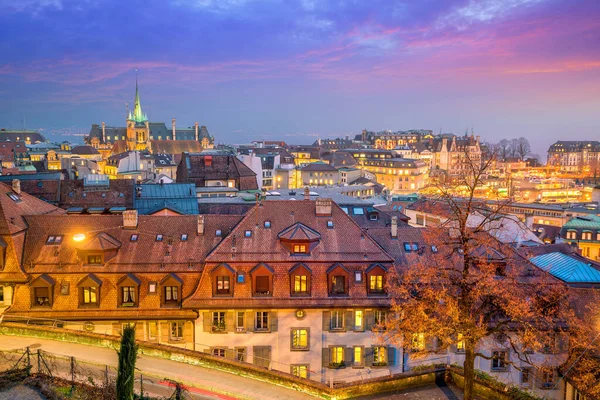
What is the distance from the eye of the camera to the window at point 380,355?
113ft

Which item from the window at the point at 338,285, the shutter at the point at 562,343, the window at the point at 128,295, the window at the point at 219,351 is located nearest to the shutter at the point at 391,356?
the window at the point at 338,285

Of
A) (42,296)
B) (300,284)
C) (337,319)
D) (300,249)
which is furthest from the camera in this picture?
(300,249)

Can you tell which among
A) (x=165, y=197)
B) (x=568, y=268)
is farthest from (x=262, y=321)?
(x=165, y=197)

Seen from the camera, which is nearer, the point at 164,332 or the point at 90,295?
the point at 90,295

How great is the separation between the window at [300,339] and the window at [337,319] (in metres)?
1.87

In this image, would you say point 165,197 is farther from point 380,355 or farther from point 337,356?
point 380,355

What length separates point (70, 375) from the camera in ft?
75.8

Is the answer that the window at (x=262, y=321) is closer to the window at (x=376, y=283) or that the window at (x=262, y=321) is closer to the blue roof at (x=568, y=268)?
the window at (x=376, y=283)

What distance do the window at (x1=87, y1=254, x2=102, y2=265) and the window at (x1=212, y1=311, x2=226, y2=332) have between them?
346 inches

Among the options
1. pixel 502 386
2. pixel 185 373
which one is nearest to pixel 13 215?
pixel 185 373

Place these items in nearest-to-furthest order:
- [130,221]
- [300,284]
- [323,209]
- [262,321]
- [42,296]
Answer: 1. [42,296]
2. [262,321]
3. [300,284]
4. [130,221]
5. [323,209]

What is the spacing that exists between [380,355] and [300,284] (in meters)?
7.22

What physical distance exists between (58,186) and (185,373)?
4068 cm

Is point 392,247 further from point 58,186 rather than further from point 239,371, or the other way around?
point 58,186
